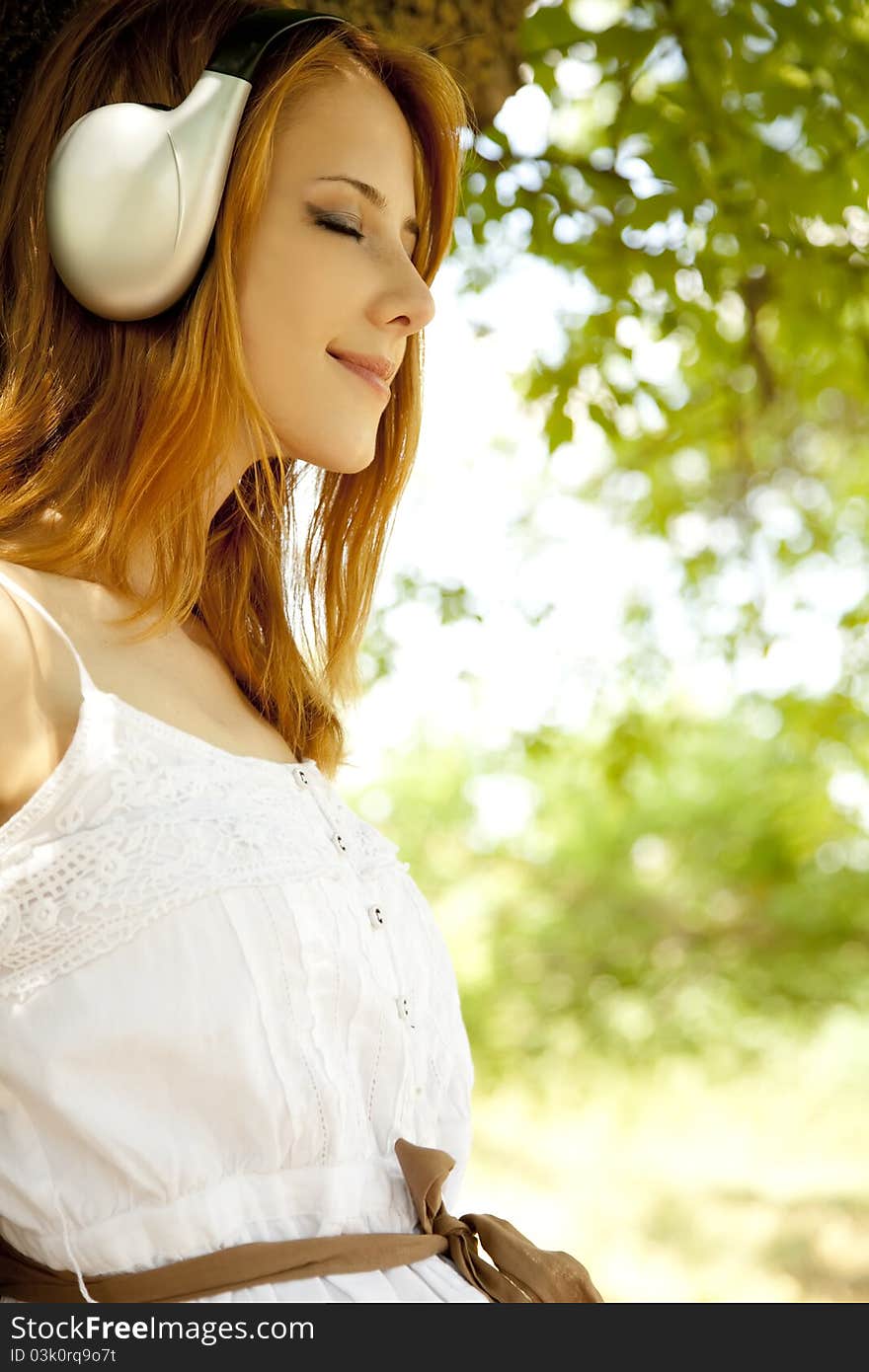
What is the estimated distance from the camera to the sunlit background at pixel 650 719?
2.69 m

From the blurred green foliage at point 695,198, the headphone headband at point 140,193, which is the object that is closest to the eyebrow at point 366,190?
the headphone headband at point 140,193

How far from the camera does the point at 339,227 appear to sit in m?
1.42

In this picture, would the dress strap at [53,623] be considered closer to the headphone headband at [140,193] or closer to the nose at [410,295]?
the headphone headband at [140,193]

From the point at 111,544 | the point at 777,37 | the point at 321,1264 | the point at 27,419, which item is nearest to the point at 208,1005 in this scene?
the point at 321,1264

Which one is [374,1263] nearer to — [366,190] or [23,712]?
[23,712]

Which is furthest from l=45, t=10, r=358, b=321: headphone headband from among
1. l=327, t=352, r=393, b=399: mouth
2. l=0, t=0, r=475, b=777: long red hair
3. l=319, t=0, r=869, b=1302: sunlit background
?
l=319, t=0, r=869, b=1302: sunlit background

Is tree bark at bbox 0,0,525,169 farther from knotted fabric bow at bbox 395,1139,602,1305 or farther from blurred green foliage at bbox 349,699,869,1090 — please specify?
blurred green foliage at bbox 349,699,869,1090

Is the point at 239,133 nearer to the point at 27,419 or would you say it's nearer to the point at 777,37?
the point at 27,419

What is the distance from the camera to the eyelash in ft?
4.63

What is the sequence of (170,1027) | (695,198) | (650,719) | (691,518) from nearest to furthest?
(170,1027), (695,198), (650,719), (691,518)

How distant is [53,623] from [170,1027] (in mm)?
367

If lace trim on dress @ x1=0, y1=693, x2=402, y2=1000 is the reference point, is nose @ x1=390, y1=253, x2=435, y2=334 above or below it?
above

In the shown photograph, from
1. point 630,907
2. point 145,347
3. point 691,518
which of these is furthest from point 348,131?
point 630,907
